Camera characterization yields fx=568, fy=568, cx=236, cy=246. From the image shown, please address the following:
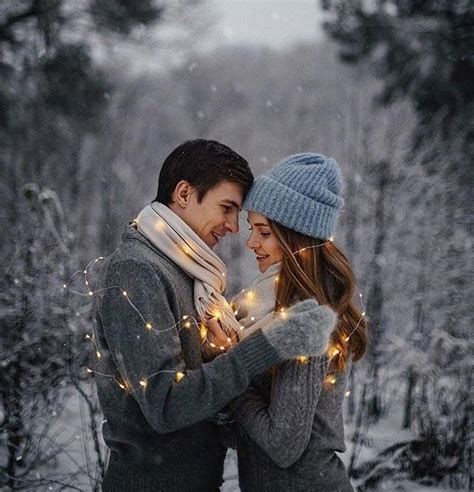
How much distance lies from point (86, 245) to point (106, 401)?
872 cm

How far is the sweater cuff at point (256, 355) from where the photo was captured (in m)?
1.74

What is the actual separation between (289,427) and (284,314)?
356mm

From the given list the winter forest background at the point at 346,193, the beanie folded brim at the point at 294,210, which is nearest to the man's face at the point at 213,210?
the beanie folded brim at the point at 294,210

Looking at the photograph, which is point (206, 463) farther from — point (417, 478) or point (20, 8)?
point (20, 8)

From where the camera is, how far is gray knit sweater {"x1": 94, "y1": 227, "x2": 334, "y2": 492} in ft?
5.68

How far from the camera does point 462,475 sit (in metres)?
4.70

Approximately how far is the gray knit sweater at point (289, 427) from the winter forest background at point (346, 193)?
7.69ft

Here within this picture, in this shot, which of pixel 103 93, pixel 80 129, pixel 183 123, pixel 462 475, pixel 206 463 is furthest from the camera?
pixel 183 123

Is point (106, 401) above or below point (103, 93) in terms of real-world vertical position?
below

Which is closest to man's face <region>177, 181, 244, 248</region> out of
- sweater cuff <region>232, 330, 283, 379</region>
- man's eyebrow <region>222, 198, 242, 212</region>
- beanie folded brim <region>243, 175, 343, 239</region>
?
man's eyebrow <region>222, 198, 242, 212</region>

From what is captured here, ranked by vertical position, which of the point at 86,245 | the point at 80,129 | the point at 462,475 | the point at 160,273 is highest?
the point at 80,129

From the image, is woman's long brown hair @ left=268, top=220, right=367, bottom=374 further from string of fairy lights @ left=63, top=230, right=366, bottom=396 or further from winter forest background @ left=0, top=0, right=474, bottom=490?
winter forest background @ left=0, top=0, right=474, bottom=490

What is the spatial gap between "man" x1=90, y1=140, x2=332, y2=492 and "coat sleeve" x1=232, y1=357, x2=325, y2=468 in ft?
0.38

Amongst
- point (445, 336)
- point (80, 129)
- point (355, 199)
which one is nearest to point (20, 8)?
point (80, 129)
